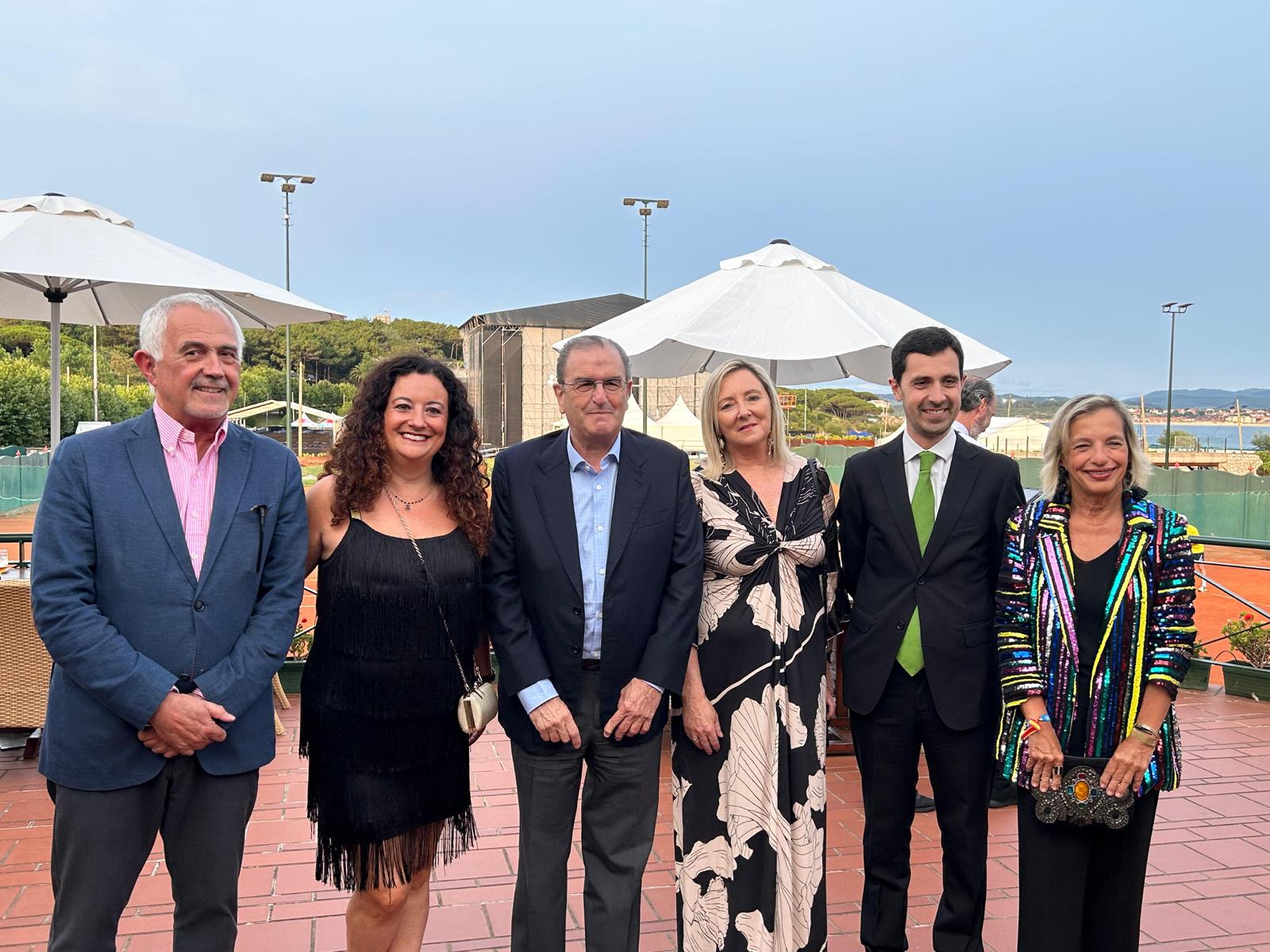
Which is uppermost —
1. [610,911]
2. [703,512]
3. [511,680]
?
[703,512]

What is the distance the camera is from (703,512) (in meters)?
3.01

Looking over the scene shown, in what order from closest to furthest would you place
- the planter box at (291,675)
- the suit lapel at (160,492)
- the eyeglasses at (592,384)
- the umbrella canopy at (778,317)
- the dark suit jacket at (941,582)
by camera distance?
the suit lapel at (160,492)
the eyeglasses at (592,384)
the dark suit jacket at (941,582)
the umbrella canopy at (778,317)
the planter box at (291,675)

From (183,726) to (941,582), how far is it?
6.97 ft

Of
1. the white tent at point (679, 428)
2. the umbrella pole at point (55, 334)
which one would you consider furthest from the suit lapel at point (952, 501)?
the white tent at point (679, 428)

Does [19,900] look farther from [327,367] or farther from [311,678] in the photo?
[327,367]

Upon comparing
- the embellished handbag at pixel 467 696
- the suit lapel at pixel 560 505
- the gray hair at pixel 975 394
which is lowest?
the embellished handbag at pixel 467 696

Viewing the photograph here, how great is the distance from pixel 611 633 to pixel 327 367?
108 meters

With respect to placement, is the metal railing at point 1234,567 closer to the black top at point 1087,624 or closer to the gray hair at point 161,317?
the black top at point 1087,624

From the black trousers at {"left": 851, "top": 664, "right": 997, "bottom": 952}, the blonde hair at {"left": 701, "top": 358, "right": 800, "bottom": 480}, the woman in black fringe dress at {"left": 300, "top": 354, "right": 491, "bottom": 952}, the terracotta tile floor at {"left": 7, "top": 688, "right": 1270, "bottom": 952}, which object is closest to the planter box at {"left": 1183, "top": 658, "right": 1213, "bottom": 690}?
the terracotta tile floor at {"left": 7, "top": 688, "right": 1270, "bottom": 952}

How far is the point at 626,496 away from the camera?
9.23ft

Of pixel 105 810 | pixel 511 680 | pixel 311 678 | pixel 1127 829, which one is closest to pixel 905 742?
pixel 1127 829

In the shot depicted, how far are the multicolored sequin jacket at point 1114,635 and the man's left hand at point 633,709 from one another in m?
0.98

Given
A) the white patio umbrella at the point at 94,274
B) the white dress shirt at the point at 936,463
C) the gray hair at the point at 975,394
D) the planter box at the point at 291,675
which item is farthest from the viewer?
the planter box at the point at 291,675

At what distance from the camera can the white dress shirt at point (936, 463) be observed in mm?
3059
